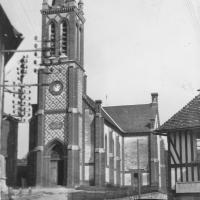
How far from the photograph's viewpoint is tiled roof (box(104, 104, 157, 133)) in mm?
58562

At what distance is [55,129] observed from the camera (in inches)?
1752

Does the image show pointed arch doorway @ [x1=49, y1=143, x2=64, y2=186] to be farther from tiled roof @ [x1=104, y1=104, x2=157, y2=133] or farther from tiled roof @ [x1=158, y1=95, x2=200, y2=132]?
tiled roof @ [x1=158, y1=95, x2=200, y2=132]

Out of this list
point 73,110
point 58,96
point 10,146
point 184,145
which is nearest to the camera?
point 184,145

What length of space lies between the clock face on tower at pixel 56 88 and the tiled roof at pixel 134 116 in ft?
51.3

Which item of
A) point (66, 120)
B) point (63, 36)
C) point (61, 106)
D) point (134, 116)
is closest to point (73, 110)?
point (66, 120)

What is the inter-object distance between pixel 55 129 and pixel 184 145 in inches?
883

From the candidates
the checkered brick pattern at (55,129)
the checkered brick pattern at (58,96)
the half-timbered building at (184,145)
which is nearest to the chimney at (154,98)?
the checkered brick pattern at (58,96)

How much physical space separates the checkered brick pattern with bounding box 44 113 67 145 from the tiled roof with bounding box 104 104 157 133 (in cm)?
1570

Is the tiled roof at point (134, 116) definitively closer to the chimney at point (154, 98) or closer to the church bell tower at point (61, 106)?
the chimney at point (154, 98)

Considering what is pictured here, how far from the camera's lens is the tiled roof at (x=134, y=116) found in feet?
192

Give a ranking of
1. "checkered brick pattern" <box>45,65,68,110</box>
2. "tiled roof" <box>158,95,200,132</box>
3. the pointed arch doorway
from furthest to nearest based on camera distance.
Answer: "checkered brick pattern" <box>45,65,68,110</box> < the pointed arch doorway < "tiled roof" <box>158,95,200,132</box>

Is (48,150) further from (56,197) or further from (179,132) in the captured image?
(179,132)

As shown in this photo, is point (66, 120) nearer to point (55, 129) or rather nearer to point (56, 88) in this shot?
point (55, 129)

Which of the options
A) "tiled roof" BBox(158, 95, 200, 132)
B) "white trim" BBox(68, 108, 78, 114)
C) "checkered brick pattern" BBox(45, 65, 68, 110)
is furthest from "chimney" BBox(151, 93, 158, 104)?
"tiled roof" BBox(158, 95, 200, 132)
